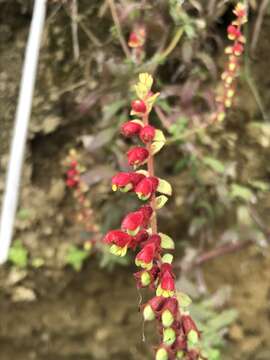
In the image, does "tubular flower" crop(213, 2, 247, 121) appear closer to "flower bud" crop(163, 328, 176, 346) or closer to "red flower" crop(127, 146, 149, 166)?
"red flower" crop(127, 146, 149, 166)

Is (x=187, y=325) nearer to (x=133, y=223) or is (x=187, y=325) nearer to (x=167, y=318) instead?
(x=167, y=318)

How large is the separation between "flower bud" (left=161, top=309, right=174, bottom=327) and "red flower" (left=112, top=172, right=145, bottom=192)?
0.67ft

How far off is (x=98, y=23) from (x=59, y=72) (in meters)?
0.19

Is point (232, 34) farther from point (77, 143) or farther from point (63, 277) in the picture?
point (63, 277)

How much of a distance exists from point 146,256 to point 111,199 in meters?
1.08

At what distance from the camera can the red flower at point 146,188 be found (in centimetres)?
102

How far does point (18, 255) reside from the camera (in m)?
2.13

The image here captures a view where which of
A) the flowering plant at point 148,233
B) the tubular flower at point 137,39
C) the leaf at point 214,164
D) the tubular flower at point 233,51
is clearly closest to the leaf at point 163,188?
the flowering plant at point 148,233

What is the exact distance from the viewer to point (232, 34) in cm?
157

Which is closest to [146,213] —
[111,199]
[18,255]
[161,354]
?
[161,354]

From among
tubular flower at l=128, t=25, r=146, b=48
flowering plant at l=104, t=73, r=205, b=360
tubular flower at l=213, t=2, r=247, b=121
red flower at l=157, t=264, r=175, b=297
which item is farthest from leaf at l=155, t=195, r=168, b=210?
tubular flower at l=128, t=25, r=146, b=48

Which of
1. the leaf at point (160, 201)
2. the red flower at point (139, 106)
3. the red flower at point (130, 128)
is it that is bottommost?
the leaf at point (160, 201)

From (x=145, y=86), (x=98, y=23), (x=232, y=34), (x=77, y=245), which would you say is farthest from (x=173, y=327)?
(x=98, y=23)

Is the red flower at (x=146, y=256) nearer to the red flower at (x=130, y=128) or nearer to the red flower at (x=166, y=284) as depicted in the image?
the red flower at (x=166, y=284)
